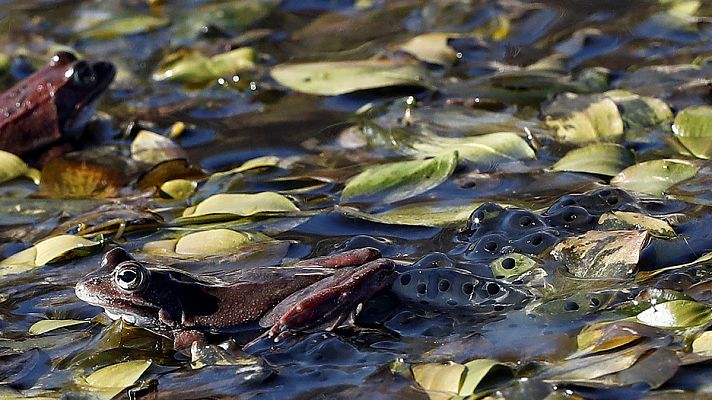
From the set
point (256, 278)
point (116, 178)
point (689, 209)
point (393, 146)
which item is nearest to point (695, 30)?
point (393, 146)

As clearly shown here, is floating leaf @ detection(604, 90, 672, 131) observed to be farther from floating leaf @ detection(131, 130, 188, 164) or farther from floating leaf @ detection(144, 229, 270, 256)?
floating leaf @ detection(131, 130, 188, 164)

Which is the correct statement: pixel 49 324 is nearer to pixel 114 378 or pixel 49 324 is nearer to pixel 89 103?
pixel 114 378

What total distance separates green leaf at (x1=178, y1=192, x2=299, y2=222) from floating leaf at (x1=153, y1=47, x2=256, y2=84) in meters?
1.89

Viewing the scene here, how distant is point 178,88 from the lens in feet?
20.0

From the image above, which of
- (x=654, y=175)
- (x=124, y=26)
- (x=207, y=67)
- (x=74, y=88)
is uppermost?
(x=654, y=175)

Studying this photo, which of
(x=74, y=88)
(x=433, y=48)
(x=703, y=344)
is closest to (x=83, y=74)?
(x=74, y=88)

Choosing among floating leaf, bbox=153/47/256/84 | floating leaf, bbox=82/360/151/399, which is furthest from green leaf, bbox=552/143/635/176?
floating leaf, bbox=153/47/256/84

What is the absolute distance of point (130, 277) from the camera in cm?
319

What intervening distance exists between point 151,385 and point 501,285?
1.05 meters

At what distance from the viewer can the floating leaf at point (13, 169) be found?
16.7 ft

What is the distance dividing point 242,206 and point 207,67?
2.11 metres

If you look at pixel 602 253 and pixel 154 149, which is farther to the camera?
pixel 154 149

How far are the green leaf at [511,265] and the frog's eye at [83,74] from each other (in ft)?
9.48

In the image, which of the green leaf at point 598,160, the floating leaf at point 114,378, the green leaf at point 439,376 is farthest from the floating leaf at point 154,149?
the green leaf at point 439,376
